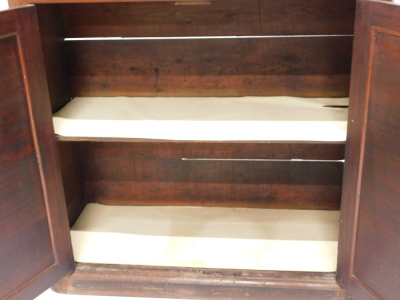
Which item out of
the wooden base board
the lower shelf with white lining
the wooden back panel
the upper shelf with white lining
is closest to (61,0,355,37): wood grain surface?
the wooden back panel

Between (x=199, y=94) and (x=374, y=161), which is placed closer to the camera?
(x=374, y=161)

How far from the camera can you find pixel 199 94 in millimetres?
1858

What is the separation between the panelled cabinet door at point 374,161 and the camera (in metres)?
1.22

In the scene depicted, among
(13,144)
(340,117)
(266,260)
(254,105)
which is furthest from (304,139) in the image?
(13,144)

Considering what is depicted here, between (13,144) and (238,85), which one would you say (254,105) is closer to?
(238,85)

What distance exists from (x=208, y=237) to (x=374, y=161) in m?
0.69

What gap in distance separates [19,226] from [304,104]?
3.14 ft

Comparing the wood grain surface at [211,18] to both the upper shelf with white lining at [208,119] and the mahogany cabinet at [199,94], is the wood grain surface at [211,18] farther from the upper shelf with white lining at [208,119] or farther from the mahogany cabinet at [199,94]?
the upper shelf with white lining at [208,119]

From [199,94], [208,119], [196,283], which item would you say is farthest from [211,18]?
[196,283]

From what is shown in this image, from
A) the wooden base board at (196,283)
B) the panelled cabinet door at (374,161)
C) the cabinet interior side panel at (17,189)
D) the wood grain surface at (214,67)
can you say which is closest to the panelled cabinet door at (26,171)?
the cabinet interior side panel at (17,189)

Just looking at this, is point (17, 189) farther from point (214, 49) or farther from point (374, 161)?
point (374, 161)

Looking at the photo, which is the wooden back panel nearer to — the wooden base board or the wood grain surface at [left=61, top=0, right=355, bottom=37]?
the wood grain surface at [left=61, top=0, right=355, bottom=37]

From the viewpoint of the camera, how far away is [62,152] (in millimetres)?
1837

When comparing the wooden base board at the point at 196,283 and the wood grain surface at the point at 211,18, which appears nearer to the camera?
the wooden base board at the point at 196,283
